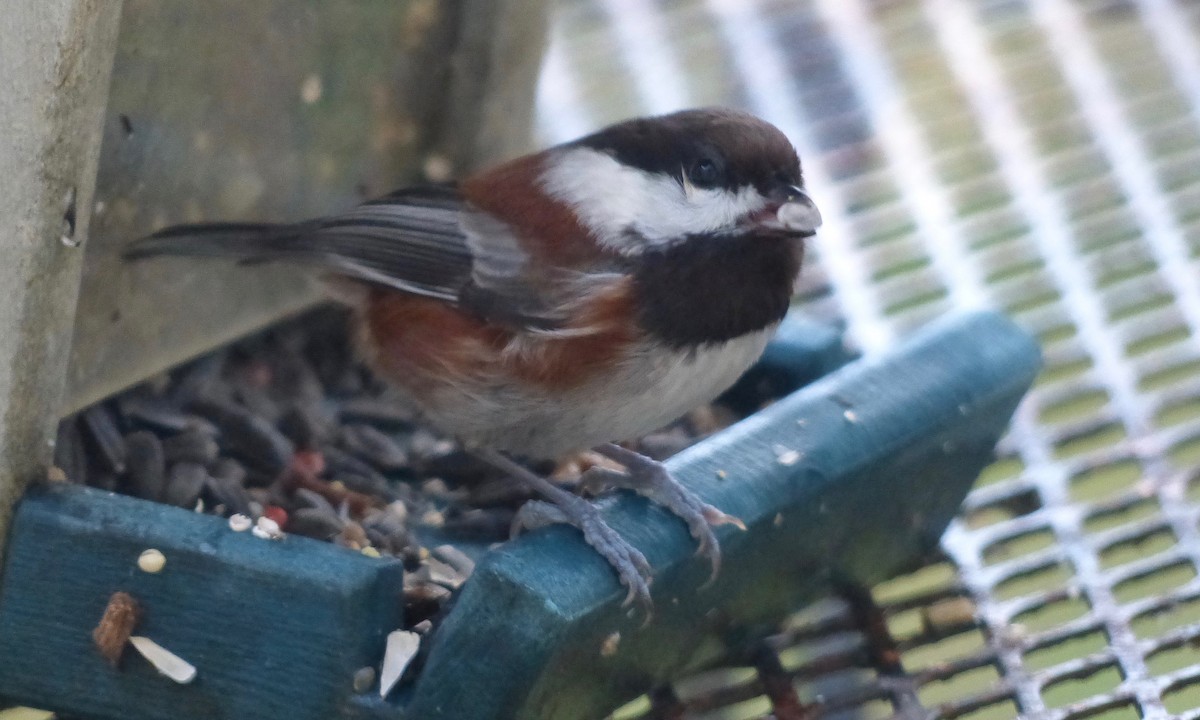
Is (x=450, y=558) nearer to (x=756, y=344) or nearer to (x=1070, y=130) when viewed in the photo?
(x=756, y=344)

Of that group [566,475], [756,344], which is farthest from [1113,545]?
[566,475]

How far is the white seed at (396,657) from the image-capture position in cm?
200

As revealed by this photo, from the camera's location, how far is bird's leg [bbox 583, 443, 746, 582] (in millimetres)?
2143

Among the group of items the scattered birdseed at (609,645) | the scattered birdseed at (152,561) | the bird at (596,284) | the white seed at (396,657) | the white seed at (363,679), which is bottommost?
the white seed at (363,679)

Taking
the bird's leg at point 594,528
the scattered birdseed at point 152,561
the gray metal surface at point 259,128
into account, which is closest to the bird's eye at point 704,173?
the bird's leg at point 594,528

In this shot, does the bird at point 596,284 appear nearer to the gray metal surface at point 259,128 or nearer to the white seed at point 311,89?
the gray metal surface at point 259,128

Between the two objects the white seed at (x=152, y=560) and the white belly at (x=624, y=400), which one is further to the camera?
the white belly at (x=624, y=400)

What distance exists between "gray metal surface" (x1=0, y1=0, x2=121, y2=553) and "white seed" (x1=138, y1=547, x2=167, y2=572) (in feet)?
0.69

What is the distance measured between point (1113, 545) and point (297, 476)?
127cm

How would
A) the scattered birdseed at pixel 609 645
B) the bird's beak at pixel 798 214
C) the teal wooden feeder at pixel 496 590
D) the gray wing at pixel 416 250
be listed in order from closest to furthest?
1. the teal wooden feeder at pixel 496 590
2. the scattered birdseed at pixel 609 645
3. the bird's beak at pixel 798 214
4. the gray wing at pixel 416 250

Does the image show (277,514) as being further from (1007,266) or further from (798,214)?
(1007,266)

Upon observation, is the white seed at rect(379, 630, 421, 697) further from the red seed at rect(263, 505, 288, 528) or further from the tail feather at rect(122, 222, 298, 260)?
the tail feather at rect(122, 222, 298, 260)

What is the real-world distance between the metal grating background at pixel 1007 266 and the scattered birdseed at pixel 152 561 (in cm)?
69

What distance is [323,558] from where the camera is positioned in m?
2.04
